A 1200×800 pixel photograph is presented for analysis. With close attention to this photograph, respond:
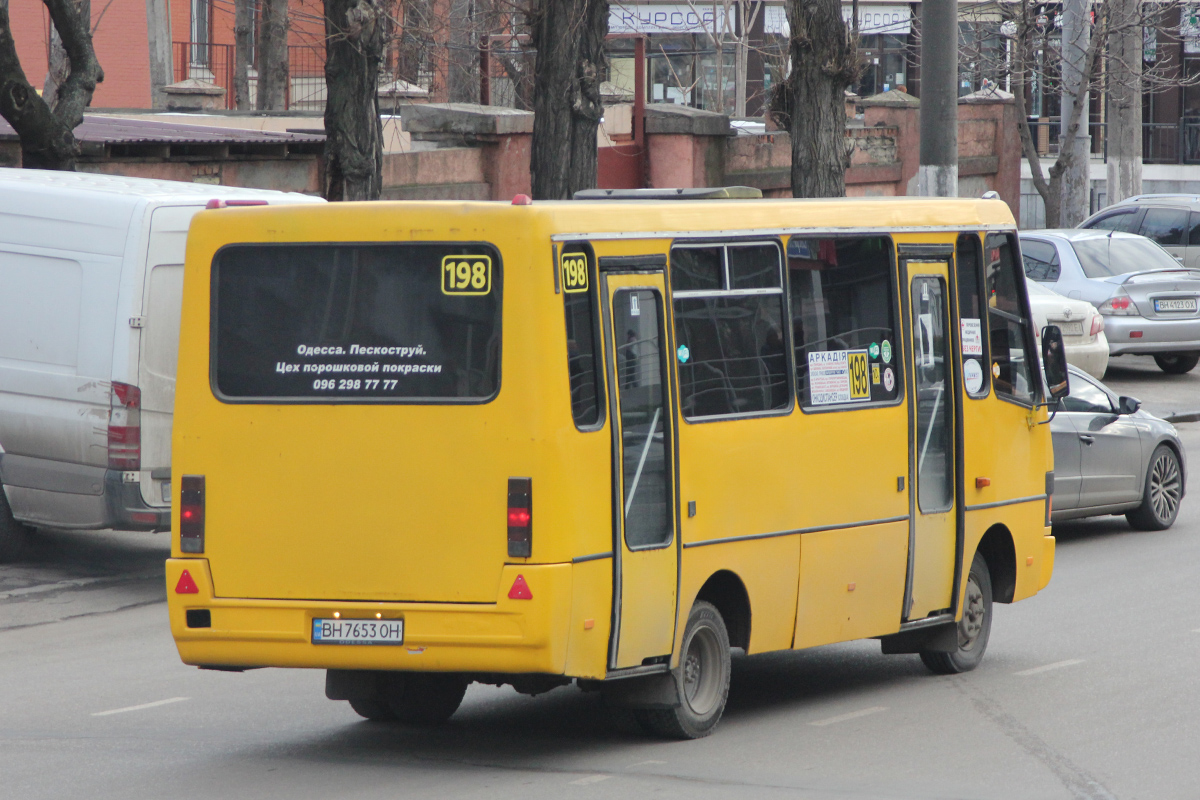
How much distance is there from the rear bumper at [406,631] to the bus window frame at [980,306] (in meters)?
3.12

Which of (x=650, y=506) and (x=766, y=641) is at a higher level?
(x=650, y=506)

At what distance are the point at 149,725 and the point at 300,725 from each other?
0.70m

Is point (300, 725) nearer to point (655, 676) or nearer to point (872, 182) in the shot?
point (655, 676)

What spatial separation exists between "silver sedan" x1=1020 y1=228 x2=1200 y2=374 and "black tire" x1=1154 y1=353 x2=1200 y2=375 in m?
0.91

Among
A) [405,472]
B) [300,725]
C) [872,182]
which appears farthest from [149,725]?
[872,182]

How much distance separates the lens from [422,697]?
8.20m

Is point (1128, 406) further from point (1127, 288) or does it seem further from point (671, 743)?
point (1127, 288)

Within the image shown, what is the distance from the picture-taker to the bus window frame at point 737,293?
7.68m

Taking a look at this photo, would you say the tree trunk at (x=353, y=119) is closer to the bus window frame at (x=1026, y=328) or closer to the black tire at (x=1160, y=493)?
the black tire at (x=1160, y=493)

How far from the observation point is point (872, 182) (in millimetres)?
27672

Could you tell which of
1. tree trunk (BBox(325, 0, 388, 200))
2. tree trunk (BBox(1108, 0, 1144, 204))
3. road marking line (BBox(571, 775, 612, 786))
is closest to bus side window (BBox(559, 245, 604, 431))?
road marking line (BBox(571, 775, 612, 786))

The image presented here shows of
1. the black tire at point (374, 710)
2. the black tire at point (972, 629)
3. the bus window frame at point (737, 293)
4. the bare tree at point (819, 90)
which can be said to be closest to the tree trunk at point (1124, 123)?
the bare tree at point (819, 90)

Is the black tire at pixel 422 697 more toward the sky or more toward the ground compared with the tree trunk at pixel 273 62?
more toward the ground

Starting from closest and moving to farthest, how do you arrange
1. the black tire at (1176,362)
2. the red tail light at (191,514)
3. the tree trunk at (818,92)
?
1. the red tail light at (191,514)
2. the tree trunk at (818,92)
3. the black tire at (1176,362)
